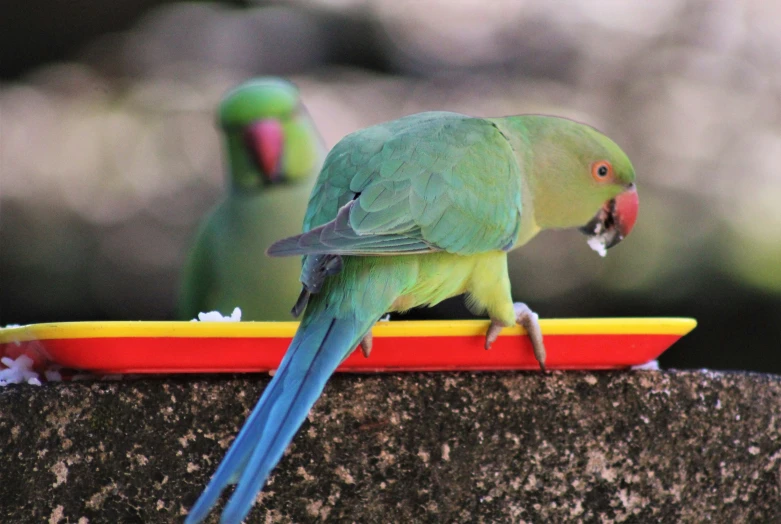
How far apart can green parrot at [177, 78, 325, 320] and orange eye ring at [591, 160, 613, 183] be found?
1.05 meters

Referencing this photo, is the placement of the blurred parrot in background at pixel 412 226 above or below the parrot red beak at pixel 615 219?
above

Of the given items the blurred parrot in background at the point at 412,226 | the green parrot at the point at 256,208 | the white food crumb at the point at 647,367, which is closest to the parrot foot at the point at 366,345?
the blurred parrot in background at the point at 412,226

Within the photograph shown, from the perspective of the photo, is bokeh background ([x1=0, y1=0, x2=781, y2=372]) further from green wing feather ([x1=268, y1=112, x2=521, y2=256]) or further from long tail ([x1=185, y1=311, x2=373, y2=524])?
long tail ([x1=185, y1=311, x2=373, y2=524])

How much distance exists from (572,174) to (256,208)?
3.96 feet

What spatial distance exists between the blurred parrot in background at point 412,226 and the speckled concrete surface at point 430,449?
0.24 feet

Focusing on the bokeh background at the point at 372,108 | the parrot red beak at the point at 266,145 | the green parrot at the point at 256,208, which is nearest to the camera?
the green parrot at the point at 256,208

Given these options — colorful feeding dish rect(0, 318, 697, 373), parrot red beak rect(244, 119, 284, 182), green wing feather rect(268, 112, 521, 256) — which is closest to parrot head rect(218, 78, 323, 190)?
parrot red beak rect(244, 119, 284, 182)

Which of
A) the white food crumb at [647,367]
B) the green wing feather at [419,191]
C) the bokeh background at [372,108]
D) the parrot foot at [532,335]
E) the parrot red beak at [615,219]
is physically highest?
the green wing feather at [419,191]

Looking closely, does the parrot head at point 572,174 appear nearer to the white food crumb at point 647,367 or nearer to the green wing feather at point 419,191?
the green wing feather at point 419,191

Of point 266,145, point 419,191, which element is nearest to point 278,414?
point 419,191

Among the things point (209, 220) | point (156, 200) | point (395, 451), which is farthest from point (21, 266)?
point (395, 451)

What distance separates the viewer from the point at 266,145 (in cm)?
273

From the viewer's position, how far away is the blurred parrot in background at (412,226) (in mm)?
1000

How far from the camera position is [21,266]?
3.82 m
